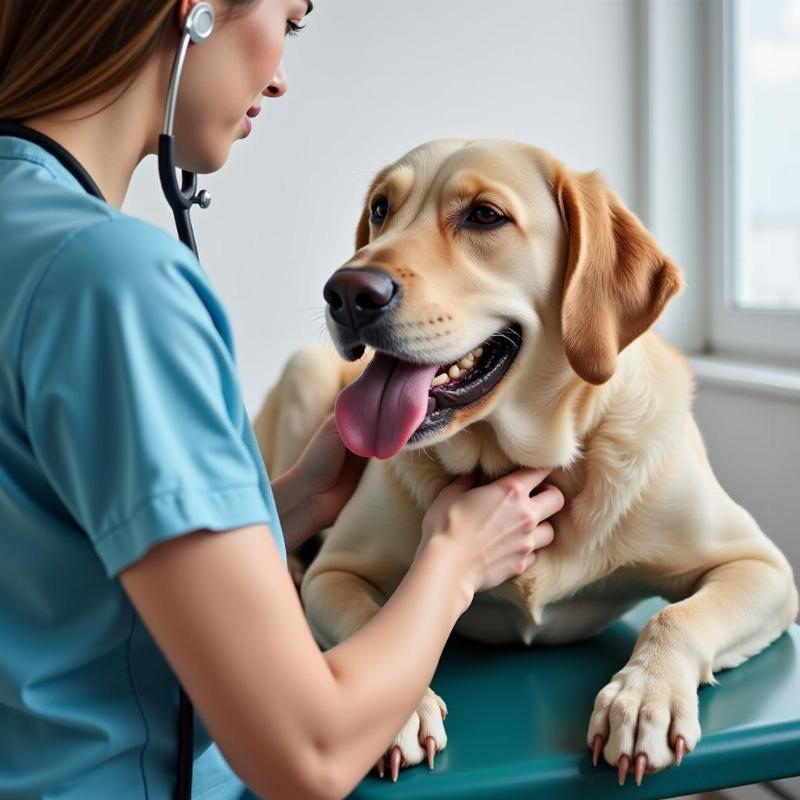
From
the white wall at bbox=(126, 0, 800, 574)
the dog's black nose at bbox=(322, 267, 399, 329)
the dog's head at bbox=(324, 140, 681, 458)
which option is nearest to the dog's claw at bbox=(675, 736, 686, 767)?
the dog's head at bbox=(324, 140, 681, 458)

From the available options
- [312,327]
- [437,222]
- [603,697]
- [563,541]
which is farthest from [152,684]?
[312,327]

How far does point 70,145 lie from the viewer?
0.84 meters

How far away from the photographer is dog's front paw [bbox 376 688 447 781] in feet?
2.92

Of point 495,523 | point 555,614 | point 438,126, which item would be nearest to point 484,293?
point 495,523

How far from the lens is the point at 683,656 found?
97 cm

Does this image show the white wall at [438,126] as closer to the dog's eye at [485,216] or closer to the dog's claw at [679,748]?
the dog's eye at [485,216]

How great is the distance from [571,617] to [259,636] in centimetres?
61

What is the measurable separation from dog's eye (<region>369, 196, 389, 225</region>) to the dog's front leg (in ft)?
1.99

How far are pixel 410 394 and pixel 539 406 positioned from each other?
0.18 metres

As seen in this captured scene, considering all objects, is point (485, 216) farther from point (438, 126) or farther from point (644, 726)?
point (438, 126)

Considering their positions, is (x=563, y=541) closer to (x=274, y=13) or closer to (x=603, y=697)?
(x=603, y=697)

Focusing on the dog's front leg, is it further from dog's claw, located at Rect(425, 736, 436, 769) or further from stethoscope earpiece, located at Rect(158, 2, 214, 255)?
stethoscope earpiece, located at Rect(158, 2, 214, 255)

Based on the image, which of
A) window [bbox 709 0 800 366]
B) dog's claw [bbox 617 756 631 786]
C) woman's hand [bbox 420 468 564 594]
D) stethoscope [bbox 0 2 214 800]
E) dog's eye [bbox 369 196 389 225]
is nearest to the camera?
stethoscope [bbox 0 2 214 800]

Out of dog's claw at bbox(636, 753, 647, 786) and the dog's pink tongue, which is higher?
the dog's pink tongue
